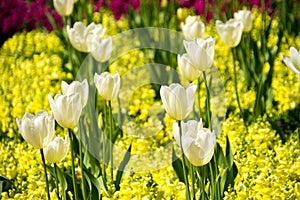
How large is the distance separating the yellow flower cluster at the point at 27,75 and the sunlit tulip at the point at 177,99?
61.1 inches

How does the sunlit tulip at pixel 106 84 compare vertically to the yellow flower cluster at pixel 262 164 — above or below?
above

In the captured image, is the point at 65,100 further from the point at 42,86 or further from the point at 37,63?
the point at 37,63

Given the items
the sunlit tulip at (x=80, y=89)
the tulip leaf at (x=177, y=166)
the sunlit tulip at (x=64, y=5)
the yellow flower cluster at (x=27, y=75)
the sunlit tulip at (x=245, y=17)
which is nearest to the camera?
the sunlit tulip at (x=80, y=89)

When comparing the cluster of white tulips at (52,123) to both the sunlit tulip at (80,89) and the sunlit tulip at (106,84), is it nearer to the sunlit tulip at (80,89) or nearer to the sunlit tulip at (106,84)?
the sunlit tulip at (80,89)

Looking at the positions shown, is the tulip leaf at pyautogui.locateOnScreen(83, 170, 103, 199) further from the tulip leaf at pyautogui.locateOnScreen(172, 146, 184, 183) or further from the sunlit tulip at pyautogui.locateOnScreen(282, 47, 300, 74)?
the sunlit tulip at pyautogui.locateOnScreen(282, 47, 300, 74)

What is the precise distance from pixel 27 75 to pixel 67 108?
2342mm

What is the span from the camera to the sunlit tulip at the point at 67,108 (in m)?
1.98

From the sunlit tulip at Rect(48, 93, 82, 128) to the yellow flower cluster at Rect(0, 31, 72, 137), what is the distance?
1435 millimetres

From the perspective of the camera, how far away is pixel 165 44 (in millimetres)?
4078

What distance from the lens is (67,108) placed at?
6.53 ft

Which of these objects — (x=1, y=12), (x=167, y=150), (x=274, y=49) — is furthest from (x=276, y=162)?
(x=1, y=12)

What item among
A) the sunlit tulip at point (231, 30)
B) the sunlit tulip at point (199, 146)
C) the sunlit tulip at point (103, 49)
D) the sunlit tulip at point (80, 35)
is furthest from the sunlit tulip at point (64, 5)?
the sunlit tulip at point (199, 146)

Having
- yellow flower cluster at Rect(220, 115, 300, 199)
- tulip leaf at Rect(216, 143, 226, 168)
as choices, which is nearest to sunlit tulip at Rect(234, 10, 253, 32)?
yellow flower cluster at Rect(220, 115, 300, 199)

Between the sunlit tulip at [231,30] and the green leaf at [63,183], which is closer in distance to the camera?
the green leaf at [63,183]
